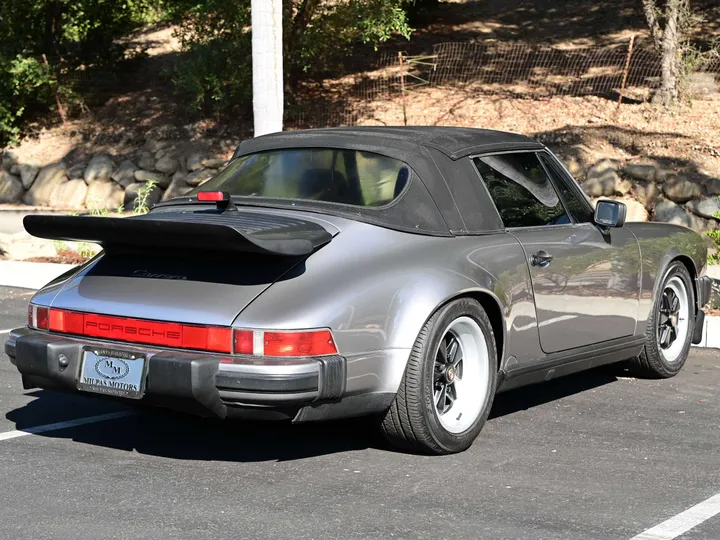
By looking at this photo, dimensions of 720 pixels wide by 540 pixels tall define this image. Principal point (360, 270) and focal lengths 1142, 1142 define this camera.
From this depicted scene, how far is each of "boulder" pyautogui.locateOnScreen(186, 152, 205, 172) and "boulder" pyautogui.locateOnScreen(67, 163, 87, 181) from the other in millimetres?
2325

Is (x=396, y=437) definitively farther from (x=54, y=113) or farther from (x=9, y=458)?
(x=54, y=113)

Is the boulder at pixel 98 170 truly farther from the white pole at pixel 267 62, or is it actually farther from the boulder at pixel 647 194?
the boulder at pixel 647 194

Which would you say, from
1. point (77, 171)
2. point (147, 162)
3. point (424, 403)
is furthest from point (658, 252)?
point (77, 171)

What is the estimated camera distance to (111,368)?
5285 mm

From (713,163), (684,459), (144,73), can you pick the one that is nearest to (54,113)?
(144,73)

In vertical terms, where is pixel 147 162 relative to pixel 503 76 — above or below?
below

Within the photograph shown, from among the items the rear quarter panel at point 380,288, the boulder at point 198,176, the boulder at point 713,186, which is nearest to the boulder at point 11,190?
the boulder at point 198,176

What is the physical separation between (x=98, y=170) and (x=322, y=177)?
612 inches

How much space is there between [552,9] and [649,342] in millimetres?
17816

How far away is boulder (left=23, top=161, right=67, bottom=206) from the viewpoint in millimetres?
21281

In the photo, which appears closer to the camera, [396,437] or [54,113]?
[396,437]

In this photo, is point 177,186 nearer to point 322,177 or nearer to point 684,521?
point 322,177

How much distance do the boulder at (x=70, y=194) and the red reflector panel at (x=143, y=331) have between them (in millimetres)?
15486

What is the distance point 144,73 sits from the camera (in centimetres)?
2497
